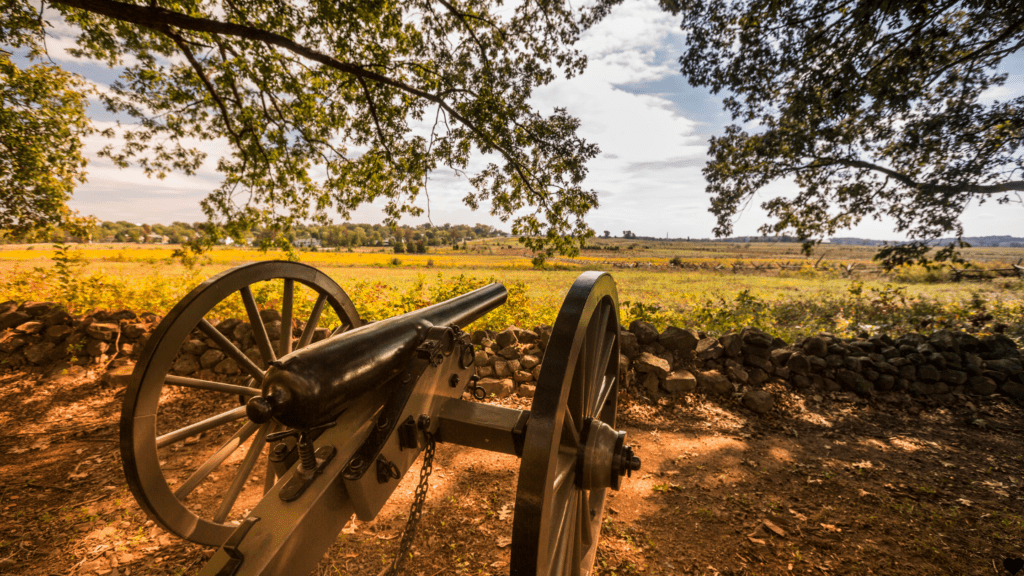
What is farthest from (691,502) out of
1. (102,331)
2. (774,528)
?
(102,331)

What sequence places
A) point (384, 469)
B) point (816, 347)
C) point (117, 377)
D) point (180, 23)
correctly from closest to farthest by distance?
point (384, 469), point (180, 23), point (117, 377), point (816, 347)

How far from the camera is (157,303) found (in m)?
6.23

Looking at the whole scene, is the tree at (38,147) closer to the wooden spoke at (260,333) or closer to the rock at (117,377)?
the rock at (117,377)

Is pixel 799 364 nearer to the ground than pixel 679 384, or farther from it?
farther from it

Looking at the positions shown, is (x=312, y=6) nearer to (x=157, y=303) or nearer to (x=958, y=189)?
(x=157, y=303)

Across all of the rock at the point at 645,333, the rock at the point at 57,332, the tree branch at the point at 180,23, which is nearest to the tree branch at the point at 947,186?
the rock at the point at 645,333

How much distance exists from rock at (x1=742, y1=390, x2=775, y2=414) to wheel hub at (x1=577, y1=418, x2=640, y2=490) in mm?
4112

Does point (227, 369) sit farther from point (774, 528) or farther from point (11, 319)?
point (774, 528)

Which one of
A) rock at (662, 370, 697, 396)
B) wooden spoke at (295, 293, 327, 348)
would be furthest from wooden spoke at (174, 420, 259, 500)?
rock at (662, 370, 697, 396)

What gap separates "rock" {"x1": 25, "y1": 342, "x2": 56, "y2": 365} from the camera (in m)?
5.20

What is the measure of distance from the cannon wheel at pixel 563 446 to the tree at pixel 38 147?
842 centimetres

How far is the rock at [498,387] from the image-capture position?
16.2ft

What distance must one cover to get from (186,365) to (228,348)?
13.0 ft

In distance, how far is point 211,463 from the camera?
2.28m
